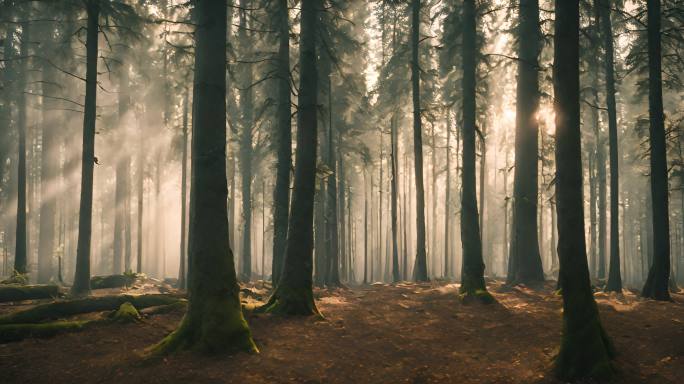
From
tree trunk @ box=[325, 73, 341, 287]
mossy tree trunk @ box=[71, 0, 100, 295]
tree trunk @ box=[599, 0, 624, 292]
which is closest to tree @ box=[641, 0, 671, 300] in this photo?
tree trunk @ box=[599, 0, 624, 292]

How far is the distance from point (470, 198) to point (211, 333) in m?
9.13

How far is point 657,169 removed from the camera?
1352 cm

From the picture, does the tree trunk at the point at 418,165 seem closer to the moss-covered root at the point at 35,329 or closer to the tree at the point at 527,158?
the tree at the point at 527,158

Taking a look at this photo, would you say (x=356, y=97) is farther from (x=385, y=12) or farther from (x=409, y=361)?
(x=409, y=361)

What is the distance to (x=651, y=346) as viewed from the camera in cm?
766

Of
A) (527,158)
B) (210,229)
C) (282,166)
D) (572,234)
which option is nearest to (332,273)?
(282,166)

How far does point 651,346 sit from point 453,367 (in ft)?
11.6

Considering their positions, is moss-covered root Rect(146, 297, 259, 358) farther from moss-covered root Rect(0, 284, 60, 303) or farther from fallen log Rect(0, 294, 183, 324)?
moss-covered root Rect(0, 284, 60, 303)

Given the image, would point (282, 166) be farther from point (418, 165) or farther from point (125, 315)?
point (125, 315)

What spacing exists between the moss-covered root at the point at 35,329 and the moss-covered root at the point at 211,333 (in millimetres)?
2357

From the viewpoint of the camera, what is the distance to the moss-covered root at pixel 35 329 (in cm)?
790

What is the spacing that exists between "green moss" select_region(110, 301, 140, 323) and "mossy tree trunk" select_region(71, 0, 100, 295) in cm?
580

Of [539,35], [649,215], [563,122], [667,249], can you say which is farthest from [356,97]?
[649,215]

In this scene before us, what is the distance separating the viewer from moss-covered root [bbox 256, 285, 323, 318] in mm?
10141
